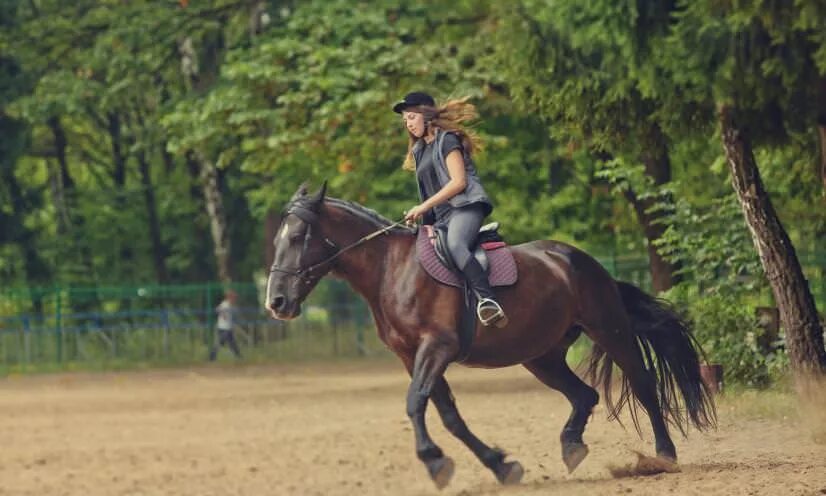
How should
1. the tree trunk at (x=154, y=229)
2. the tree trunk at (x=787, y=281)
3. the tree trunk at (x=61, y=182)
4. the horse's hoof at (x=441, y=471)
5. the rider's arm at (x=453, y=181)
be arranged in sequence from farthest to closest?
the tree trunk at (x=154, y=229) < the tree trunk at (x=61, y=182) < the tree trunk at (x=787, y=281) < the rider's arm at (x=453, y=181) < the horse's hoof at (x=441, y=471)

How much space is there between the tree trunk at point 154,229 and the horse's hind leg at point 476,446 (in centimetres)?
3475

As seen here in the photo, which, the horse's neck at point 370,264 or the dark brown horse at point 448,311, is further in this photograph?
the horse's neck at point 370,264

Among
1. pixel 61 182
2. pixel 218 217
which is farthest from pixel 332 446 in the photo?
pixel 61 182

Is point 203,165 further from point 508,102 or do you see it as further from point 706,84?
point 706,84

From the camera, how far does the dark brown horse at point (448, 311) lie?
11797 millimetres

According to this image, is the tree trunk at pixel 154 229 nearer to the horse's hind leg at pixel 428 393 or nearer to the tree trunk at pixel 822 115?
the tree trunk at pixel 822 115

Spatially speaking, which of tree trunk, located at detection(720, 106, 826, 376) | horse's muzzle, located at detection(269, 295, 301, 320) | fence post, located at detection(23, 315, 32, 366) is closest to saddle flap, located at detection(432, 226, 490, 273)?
horse's muzzle, located at detection(269, 295, 301, 320)

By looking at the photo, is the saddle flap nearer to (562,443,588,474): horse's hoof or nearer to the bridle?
the bridle

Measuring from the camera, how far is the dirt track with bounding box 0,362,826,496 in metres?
12.6

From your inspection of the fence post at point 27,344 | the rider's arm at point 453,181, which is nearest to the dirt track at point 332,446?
the rider's arm at point 453,181

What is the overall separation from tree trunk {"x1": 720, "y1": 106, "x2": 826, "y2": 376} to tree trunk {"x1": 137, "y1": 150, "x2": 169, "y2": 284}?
1216 inches

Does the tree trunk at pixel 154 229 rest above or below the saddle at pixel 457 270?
above

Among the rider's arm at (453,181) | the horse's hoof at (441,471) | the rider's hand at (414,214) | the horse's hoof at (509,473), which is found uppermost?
the rider's arm at (453,181)

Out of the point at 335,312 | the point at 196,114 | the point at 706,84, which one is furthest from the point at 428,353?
the point at 335,312
